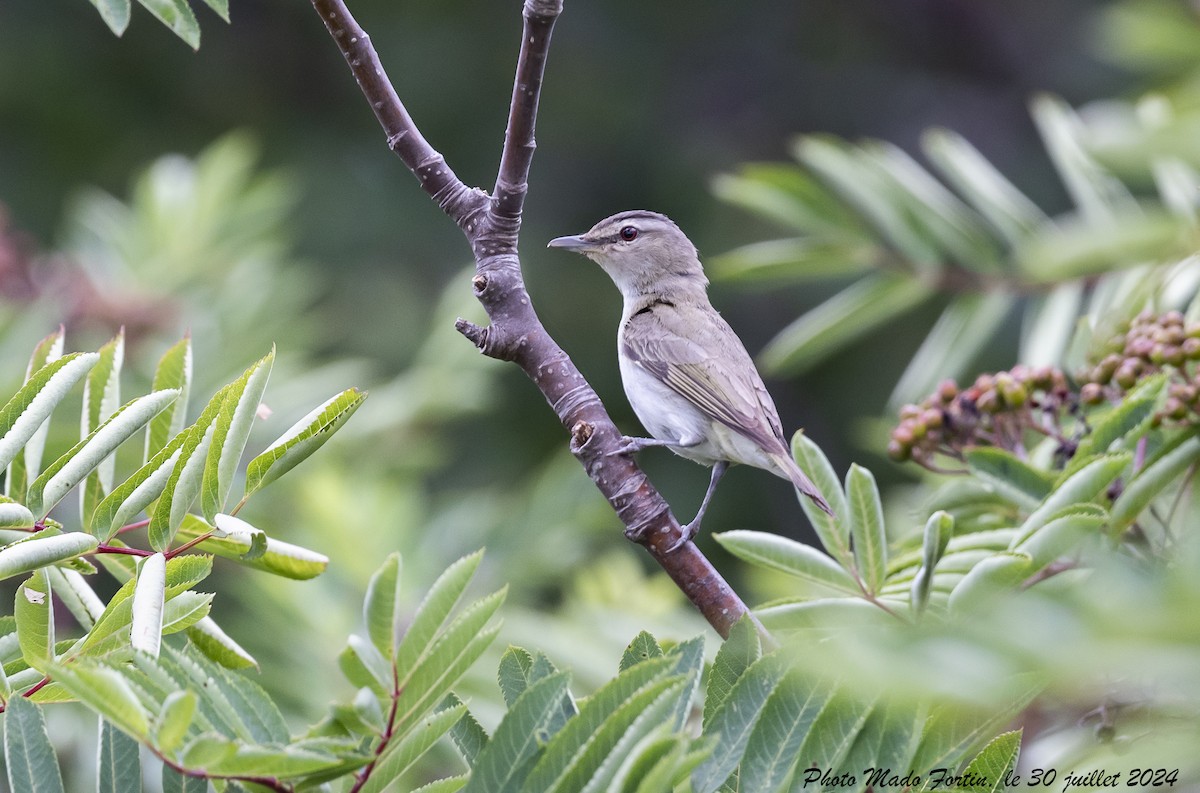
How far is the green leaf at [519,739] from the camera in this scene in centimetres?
135

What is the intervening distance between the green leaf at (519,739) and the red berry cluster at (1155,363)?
Result: 135cm

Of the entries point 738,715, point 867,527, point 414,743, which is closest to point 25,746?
A: point 414,743

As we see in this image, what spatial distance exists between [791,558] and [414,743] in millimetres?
871

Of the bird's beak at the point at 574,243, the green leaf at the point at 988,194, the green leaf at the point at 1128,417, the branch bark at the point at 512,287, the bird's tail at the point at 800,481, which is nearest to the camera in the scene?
the branch bark at the point at 512,287

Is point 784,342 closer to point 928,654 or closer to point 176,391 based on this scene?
point 176,391

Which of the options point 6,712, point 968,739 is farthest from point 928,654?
point 6,712

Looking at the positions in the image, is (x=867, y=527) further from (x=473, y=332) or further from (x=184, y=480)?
(x=184, y=480)

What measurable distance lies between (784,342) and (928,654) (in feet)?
7.87

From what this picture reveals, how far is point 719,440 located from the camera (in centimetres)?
377

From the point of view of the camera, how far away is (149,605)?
1.36m

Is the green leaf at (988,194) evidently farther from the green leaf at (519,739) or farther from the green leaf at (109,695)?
the green leaf at (109,695)

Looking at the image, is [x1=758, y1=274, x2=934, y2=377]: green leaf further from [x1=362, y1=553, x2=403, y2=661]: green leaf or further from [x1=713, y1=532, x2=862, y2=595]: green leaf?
[x1=362, y1=553, x2=403, y2=661]: green leaf

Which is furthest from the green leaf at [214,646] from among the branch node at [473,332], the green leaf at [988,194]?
the green leaf at [988,194]

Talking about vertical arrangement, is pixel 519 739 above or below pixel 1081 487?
above
